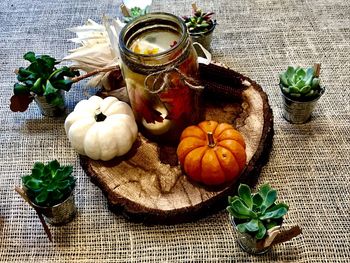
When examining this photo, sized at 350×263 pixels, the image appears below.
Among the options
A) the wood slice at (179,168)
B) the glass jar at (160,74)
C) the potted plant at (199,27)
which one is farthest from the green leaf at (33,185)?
the potted plant at (199,27)

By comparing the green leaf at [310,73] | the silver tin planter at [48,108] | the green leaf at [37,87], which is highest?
→ the green leaf at [310,73]

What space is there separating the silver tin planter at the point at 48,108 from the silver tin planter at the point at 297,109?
50 cm

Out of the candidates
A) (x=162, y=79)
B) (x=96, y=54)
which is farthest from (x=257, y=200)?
(x=96, y=54)

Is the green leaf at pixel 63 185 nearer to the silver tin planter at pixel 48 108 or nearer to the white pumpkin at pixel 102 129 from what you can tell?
the white pumpkin at pixel 102 129

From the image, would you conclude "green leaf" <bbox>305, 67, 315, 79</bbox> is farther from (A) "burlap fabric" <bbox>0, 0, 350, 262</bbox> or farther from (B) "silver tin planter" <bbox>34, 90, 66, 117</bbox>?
(B) "silver tin planter" <bbox>34, 90, 66, 117</bbox>

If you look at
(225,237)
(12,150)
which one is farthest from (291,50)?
(12,150)

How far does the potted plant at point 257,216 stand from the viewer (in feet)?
2.53

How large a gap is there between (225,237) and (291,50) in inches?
22.8

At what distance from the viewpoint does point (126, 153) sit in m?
0.95

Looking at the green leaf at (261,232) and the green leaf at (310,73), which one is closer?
the green leaf at (261,232)

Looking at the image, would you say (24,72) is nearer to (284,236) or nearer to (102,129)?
(102,129)

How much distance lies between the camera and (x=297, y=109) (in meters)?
1.01

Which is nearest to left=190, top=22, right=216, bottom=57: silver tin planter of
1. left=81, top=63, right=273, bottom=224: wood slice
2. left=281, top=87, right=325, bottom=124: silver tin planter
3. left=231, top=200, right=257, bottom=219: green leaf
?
left=81, top=63, right=273, bottom=224: wood slice

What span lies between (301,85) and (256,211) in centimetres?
31
